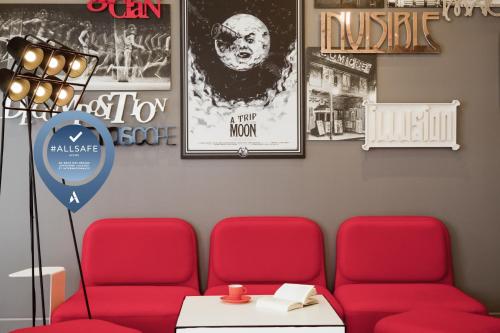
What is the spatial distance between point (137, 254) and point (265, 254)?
86 centimetres

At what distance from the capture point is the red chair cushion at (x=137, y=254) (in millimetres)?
3682

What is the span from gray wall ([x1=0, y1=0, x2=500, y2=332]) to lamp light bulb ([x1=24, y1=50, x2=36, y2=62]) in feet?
3.15

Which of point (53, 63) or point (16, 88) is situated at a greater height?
point (53, 63)

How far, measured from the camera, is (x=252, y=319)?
2.57 m

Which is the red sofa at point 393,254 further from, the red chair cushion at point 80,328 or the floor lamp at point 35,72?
the floor lamp at point 35,72

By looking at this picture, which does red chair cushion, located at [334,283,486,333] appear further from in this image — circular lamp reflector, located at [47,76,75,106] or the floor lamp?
circular lamp reflector, located at [47,76,75,106]

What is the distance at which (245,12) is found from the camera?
3.91 meters

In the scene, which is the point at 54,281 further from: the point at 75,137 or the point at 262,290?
the point at 262,290

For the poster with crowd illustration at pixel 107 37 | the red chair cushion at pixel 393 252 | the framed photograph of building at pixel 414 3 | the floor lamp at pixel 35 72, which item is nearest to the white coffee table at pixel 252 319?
the floor lamp at pixel 35 72

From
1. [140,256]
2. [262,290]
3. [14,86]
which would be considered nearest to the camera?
[14,86]

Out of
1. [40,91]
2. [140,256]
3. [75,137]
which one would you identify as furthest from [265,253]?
[40,91]

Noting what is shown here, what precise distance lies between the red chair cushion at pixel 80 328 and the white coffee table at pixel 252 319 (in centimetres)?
36

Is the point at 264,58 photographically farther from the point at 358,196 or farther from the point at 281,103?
the point at 358,196

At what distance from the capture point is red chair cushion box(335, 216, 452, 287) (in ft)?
12.2
